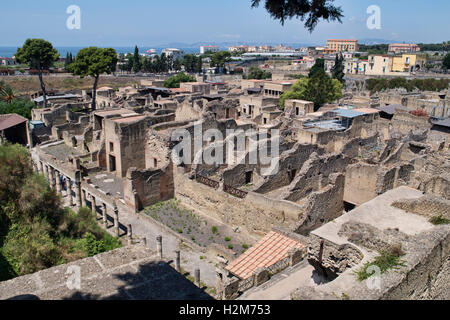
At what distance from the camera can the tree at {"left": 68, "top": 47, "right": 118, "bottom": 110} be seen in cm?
4534

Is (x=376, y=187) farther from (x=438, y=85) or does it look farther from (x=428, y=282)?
(x=438, y=85)

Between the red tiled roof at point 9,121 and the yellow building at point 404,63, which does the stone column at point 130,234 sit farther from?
the yellow building at point 404,63

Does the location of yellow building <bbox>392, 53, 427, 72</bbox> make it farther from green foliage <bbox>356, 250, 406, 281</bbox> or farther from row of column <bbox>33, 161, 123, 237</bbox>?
green foliage <bbox>356, 250, 406, 281</bbox>

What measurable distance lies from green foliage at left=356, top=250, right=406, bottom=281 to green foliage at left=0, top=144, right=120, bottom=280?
802 cm

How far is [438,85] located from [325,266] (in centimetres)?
6651

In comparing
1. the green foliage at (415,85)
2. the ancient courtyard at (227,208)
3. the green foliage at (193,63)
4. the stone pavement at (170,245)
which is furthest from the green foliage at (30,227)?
the green foliage at (193,63)

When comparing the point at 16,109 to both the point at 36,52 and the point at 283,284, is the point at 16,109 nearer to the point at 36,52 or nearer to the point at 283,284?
the point at 36,52

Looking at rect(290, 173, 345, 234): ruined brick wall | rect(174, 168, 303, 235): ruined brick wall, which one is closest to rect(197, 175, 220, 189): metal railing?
rect(174, 168, 303, 235): ruined brick wall

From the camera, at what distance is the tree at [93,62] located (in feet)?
149

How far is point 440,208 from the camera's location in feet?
38.6

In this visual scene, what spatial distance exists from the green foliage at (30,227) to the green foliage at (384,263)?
8017 mm
